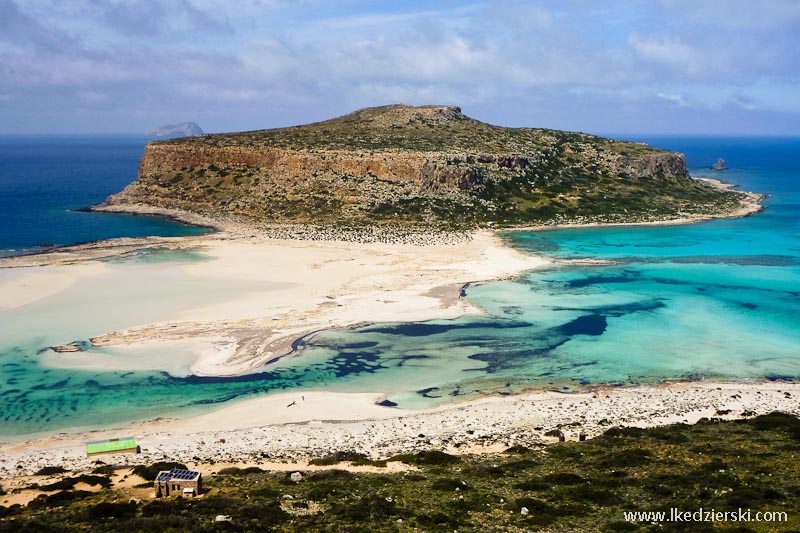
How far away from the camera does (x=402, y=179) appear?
10056 cm

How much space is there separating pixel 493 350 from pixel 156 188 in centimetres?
8005

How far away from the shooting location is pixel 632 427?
1261 inches

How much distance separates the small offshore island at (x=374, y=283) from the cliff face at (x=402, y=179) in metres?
0.37

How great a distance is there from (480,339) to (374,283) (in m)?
16.6

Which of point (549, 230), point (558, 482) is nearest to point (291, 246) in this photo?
point (549, 230)

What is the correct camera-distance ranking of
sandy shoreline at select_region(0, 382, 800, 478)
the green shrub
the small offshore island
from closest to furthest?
the green shrub
the small offshore island
sandy shoreline at select_region(0, 382, 800, 478)

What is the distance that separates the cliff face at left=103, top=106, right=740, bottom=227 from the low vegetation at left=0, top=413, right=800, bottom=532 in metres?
64.7

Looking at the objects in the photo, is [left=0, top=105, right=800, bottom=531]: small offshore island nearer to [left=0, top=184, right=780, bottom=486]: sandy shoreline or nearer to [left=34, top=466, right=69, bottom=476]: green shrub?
[left=0, top=184, right=780, bottom=486]: sandy shoreline

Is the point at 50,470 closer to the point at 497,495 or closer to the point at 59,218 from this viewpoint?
the point at 497,495

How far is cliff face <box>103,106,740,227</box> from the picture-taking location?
96.2 m

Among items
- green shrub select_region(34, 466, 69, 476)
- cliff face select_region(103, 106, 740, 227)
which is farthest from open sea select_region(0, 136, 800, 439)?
cliff face select_region(103, 106, 740, 227)

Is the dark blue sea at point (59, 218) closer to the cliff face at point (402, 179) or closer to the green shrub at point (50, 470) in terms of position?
the cliff face at point (402, 179)

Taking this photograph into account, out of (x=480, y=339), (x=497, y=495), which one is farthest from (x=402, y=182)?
(x=497, y=495)

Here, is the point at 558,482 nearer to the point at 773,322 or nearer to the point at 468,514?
the point at 468,514
